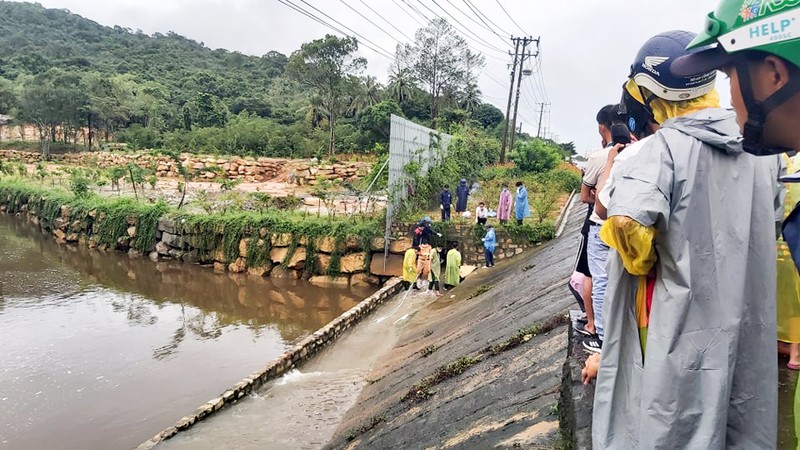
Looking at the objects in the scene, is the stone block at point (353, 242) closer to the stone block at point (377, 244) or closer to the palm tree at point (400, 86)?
the stone block at point (377, 244)

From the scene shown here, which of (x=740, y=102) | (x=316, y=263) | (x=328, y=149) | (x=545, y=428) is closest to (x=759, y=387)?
(x=740, y=102)

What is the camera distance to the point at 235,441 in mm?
6730

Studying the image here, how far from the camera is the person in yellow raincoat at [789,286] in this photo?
221 centimetres

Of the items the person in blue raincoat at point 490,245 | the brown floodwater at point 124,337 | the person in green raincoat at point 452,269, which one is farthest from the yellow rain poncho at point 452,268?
the brown floodwater at point 124,337

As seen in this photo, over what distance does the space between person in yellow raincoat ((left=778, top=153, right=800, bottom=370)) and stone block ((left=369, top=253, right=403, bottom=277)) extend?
13.3 metres

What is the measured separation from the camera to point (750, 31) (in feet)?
4.09

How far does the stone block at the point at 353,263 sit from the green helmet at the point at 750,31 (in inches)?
581

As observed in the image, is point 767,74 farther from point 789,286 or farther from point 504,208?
point 504,208

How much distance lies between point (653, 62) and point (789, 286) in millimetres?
1141

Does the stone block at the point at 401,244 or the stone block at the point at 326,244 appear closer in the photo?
the stone block at the point at 401,244

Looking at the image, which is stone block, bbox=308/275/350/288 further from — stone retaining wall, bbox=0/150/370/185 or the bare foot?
the bare foot

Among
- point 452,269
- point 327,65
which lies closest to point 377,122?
point 327,65

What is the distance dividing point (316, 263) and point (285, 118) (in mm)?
30954

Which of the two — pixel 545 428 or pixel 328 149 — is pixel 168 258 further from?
pixel 545 428
